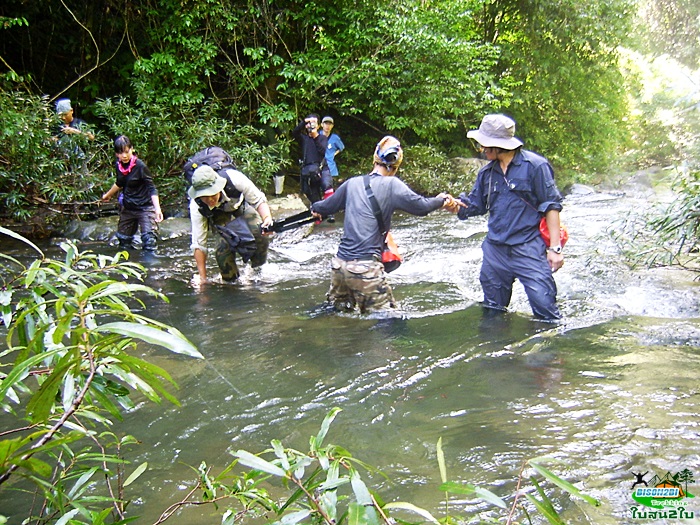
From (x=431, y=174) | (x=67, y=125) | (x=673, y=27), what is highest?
(x=673, y=27)

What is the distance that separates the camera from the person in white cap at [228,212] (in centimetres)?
676

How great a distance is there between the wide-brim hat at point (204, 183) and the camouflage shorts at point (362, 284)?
164 centimetres

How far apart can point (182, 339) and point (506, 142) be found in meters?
4.33

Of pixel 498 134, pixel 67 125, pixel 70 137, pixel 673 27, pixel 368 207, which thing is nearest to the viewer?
pixel 498 134

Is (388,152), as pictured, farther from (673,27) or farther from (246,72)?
(673,27)

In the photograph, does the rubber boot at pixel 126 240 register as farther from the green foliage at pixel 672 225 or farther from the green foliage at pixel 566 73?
the green foliage at pixel 566 73

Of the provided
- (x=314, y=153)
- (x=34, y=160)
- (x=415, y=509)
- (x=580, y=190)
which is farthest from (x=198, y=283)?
(x=580, y=190)

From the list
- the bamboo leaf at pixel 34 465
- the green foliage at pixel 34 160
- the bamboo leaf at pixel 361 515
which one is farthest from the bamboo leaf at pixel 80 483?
the green foliage at pixel 34 160

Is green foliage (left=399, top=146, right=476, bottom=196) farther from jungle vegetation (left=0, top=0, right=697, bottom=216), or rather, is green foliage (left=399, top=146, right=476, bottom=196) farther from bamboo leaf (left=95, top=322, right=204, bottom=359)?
bamboo leaf (left=95, top=322, right=204, bottom=359)

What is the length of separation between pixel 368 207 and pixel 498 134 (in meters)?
1.32

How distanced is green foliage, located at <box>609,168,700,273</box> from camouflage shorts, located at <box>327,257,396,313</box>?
2.38 meters

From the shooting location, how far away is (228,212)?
7191mm

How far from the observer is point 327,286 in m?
8.02

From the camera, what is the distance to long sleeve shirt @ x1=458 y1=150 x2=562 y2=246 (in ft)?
17.3
